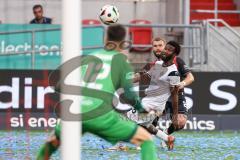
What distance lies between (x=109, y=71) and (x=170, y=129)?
6213 millimetres

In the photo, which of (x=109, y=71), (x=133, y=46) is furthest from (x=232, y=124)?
(x=109, y=71)

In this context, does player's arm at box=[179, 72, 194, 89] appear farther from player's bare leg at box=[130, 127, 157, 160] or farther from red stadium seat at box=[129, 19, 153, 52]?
red stadium seat at box=[129, 19, 153, 52]

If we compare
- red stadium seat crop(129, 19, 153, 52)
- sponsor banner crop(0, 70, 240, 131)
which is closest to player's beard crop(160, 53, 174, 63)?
sponsor banner crop(0, 70, 240, 131)

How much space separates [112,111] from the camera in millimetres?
9172

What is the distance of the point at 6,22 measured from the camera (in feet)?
74.6

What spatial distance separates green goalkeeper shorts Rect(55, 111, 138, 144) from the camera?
908 centimetres

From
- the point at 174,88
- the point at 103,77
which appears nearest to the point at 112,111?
the point at 103,77

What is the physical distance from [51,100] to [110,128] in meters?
9.40

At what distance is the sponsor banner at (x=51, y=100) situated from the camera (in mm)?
18219

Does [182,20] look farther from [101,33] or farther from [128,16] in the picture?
[101,33]

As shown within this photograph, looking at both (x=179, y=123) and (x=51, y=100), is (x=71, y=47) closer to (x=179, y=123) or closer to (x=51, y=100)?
(x=179, y=123)

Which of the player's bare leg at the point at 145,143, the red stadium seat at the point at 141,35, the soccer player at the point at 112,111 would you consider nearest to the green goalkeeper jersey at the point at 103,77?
the soccer player at the point at 112,111

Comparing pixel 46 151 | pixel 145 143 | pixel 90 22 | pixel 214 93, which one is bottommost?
pixel 214 93

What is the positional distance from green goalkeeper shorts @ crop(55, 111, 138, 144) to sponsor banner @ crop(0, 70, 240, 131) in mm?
8872
